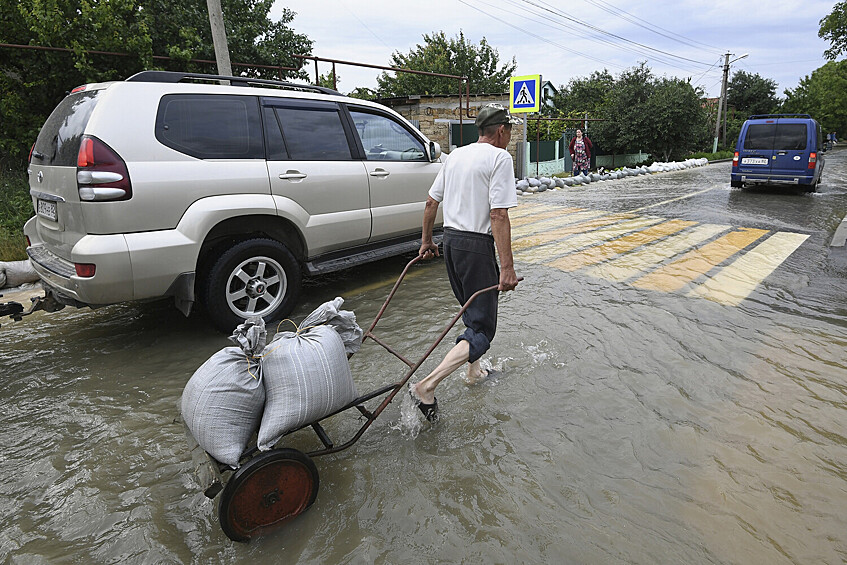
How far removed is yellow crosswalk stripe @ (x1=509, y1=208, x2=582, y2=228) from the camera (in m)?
9.79

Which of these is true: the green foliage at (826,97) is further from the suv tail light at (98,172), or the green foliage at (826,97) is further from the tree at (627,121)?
the suv tail light at (98,172)

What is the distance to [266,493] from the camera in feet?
7.57

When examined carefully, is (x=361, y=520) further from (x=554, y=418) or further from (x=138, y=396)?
(x=138, y=396)

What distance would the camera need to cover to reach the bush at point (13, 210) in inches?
250

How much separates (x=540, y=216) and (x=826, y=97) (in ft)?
245

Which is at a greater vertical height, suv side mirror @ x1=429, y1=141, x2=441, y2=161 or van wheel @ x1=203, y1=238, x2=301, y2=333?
suv side mirror @ x1=429, y1=141, x2=441, y2=161

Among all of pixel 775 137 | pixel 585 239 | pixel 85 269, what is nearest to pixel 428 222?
pixel 85 269

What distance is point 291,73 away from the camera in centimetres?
1249

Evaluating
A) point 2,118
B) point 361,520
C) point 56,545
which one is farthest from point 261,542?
point 2,118

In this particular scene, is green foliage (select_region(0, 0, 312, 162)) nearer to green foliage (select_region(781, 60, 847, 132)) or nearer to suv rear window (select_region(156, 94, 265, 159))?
suv rear window (select_region(156, 94, 265, 159))

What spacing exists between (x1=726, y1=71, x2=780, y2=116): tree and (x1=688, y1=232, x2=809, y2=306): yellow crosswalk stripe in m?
55.0

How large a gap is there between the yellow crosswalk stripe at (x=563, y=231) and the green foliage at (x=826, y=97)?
65.2m

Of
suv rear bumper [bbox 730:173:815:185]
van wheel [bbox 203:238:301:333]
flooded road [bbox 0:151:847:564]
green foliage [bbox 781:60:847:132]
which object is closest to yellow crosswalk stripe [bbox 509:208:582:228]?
flooded road [bbox 0:151:847:564]

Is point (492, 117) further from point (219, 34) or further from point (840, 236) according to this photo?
point (840, 236)
